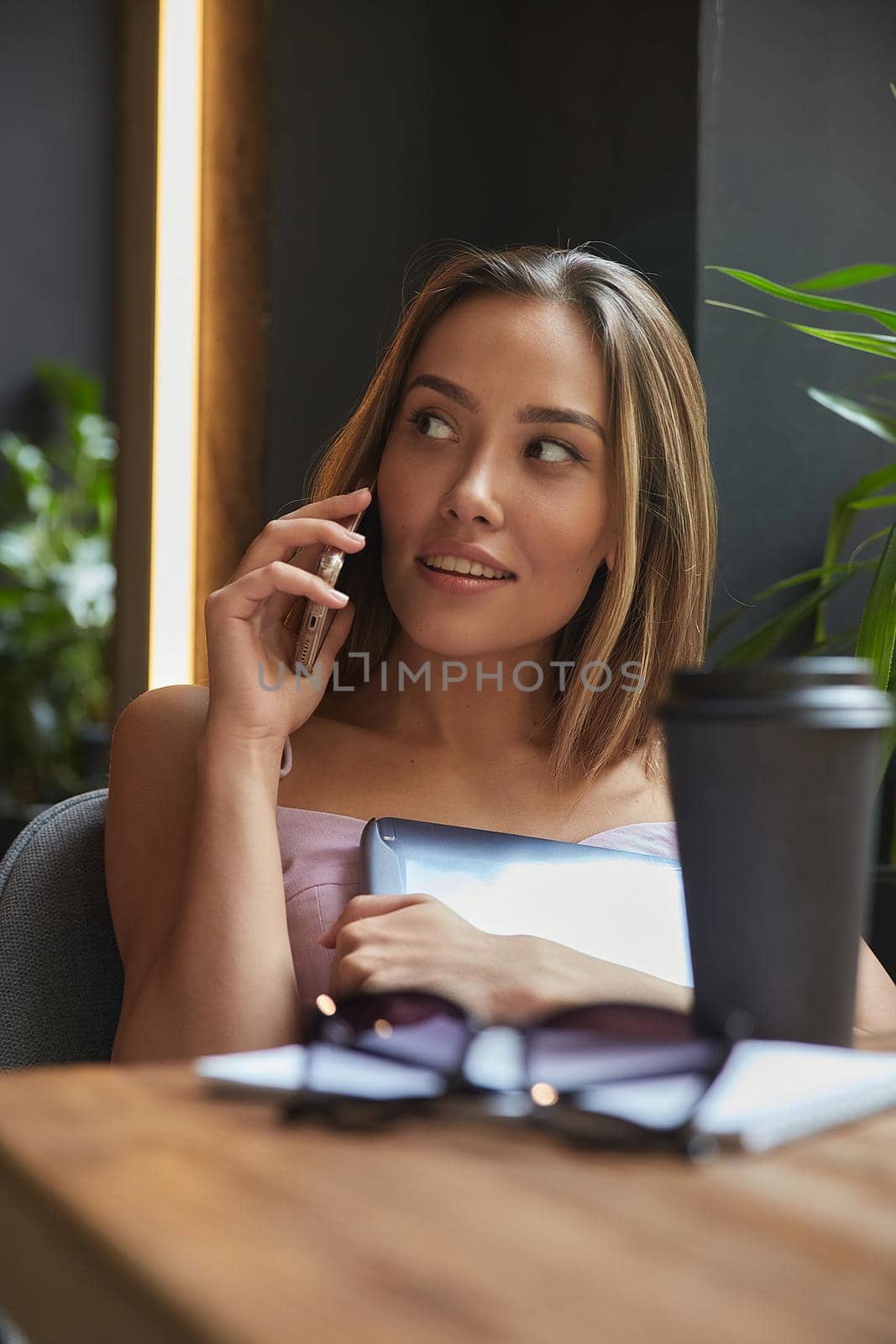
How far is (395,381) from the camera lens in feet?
4.80

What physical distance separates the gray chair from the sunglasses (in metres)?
0.57

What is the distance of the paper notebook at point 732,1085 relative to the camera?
19.4 inches

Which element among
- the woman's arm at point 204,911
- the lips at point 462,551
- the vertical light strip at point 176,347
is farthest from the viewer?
the vertical light strip at point 176,347

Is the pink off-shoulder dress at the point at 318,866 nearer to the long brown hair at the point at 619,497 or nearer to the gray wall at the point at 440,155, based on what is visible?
the long brown hair at the point at 619,497

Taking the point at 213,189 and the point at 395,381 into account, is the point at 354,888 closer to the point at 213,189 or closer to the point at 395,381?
the point at 395,381

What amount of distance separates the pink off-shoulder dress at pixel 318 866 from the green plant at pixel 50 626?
3528mm

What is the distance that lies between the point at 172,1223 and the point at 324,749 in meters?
0.99

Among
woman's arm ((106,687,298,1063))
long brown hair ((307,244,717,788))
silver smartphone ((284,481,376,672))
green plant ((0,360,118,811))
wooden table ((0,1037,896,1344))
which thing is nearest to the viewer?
wooden table ((0,1037,896,1344))

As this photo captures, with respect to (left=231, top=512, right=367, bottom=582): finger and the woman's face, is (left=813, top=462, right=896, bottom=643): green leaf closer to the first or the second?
the woman's face

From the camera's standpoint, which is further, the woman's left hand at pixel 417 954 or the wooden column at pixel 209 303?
the wooden column at pixel 209 303

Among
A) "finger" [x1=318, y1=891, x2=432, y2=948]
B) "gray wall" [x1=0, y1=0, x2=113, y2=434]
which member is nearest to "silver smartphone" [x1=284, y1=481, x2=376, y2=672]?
"finger" [x1=318, y1=891, x2=432, y2=948]

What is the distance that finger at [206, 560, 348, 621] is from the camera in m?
1.12

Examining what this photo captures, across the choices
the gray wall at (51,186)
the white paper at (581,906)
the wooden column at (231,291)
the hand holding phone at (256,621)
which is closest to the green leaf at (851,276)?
the hand holding phone at (256,621)

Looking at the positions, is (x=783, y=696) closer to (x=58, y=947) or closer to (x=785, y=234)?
(x=58, y=947)
